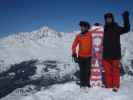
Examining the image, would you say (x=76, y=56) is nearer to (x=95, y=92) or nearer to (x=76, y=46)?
(x=76, y=46)

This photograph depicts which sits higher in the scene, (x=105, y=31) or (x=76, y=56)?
(x=105, y=31)

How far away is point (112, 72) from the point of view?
459 inches

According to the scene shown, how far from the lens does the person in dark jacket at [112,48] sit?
11.5 m

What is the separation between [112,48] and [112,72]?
0.95m

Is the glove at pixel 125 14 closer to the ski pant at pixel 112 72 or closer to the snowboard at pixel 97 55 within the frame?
the snowboard at pixel 97 55

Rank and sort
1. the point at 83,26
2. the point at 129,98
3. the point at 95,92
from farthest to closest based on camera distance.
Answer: the point at 83,26, the point at 95,92, the point at 129,98

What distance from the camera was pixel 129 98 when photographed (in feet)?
33.4

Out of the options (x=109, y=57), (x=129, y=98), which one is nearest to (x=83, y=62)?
(x=109, y=57)

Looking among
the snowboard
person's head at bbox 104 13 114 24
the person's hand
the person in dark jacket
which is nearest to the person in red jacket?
the snowboard

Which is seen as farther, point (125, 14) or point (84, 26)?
point (84, 26)

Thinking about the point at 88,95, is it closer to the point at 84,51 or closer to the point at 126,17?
the point at 84,51

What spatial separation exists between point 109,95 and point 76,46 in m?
2.89

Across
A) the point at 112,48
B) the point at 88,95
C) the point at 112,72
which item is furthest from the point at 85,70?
the point at 112,48

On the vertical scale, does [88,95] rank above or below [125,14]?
below
